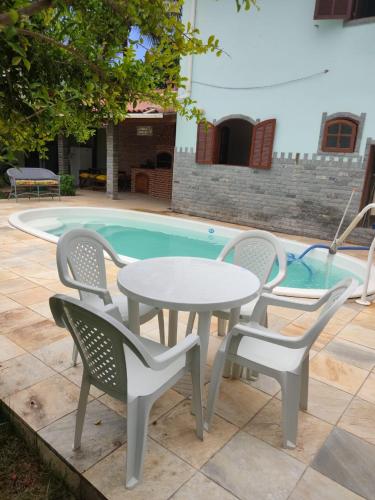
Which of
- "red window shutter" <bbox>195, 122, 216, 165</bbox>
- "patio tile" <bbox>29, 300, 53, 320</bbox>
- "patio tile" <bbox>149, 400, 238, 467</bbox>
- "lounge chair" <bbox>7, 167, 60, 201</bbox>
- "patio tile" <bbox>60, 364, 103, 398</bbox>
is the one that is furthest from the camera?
"lounge chair" <bbox>7, 167, 60, 201</bbox>

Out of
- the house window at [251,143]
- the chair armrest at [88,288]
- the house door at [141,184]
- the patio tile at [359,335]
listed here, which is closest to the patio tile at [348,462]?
the patio tile at [359,335]

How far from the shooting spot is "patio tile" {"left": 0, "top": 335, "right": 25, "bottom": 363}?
2.67 meters

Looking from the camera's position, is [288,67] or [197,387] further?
[288,67]

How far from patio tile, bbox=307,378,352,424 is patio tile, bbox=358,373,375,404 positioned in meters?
0.10

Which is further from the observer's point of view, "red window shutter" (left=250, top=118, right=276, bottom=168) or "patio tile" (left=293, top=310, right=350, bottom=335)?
"red window shutter" (left=250, top=118, right=276, bottom=168)

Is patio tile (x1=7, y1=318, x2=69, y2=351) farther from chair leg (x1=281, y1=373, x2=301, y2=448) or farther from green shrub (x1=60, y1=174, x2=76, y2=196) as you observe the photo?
green shrub (x1=60, y1=174, x2=76, y2=196)

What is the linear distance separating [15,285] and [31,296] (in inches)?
17.1

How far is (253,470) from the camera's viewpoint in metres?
1.81

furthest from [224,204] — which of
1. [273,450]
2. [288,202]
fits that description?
[273,450]

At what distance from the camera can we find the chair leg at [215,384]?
6.79 feet

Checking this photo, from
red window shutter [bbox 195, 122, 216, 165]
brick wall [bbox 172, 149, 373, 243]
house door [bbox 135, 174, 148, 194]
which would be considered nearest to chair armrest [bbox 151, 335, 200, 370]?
brick wall [bbox 172, 149, 373, 243]

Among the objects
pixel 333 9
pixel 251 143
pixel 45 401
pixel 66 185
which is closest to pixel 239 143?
pixel 251 143

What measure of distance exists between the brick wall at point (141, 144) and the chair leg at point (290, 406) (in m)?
12.9

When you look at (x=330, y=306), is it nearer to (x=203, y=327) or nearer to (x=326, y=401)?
(x=203, y=327)
